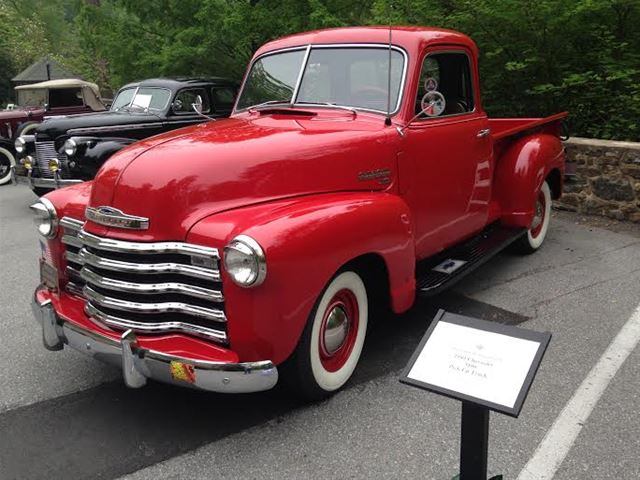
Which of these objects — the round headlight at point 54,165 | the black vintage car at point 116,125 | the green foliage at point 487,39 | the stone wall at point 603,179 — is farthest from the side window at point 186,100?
the stone wall at point 603,179

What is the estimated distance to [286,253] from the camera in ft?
8.62

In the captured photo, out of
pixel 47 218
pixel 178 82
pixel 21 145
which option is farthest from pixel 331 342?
pixel 21 145

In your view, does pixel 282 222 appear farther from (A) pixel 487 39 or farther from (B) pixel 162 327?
(A) pixel 487 39

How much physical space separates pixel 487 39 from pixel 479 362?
719 centimetres

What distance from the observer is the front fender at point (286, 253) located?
2609 millimetres

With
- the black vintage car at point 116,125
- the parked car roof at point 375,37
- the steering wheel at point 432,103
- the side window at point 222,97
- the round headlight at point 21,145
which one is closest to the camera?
the steering wheel at point 432,103

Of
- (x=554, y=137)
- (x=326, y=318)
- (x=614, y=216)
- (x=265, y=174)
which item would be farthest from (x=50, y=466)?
(x=614, y=216)

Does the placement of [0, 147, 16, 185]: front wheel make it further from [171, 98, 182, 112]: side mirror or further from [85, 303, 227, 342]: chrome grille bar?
[85, 303, 227, 342]: chrome grille bar

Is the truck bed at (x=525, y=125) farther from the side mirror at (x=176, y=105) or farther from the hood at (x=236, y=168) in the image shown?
the side mirror at (x=176, y=105)

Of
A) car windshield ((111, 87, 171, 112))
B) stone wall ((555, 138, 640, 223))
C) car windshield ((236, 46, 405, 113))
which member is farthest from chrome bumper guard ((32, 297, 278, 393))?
car windshield ((111, 87, 171, 112))

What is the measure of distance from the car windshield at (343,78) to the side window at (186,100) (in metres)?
4.78

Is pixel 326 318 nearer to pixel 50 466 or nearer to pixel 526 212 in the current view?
pixel 50 466

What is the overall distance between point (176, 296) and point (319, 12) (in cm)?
711

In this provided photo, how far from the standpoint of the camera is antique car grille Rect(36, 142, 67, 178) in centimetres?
839
